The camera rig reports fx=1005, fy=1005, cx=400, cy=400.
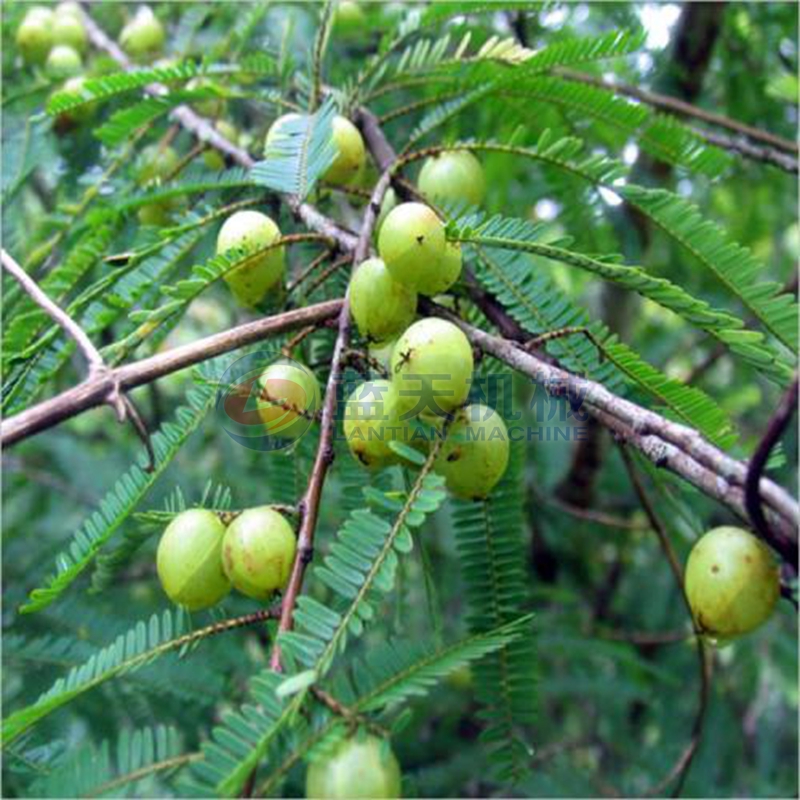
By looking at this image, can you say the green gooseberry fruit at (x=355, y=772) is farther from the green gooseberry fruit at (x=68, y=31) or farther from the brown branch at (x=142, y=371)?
the green gooseberry fruit at (x=68, y=31)

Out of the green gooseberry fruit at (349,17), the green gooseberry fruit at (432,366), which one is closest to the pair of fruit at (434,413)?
the green gooseberry fruit at (432,366)

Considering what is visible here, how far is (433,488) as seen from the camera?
894 mm

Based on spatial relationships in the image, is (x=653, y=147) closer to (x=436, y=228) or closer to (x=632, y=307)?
(x=436, y=228)

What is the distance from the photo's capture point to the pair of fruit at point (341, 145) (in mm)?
1250

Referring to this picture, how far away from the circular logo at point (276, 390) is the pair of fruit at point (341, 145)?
26 cm

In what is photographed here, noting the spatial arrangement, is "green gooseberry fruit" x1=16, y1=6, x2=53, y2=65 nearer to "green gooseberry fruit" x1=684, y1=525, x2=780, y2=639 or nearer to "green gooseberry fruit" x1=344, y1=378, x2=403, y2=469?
"green gooseberry fruit" x1=344, y1=378, x2=403, y2=469

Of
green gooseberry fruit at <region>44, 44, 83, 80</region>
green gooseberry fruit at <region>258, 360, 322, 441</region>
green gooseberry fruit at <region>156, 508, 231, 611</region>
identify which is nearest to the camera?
green gooseberry fruit at <region>156, 508, 231, 611</region>

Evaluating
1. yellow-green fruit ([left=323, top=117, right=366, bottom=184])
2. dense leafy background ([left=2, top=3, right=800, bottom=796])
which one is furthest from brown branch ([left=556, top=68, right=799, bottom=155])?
yellow-green fruit ([left=323, top=117, right=366, bottom=184])

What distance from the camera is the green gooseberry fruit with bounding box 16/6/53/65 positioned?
1943 mm

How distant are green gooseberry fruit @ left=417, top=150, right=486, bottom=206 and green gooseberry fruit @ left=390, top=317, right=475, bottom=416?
14.6 inches

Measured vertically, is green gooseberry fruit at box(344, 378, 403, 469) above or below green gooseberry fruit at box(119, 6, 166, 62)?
below

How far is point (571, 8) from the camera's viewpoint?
2.24 metres

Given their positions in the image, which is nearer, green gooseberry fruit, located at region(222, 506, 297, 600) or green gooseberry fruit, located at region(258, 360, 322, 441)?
green gooseberry fruit, located at region(222, 506, 297, 600)

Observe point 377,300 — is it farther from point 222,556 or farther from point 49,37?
point 49,37
